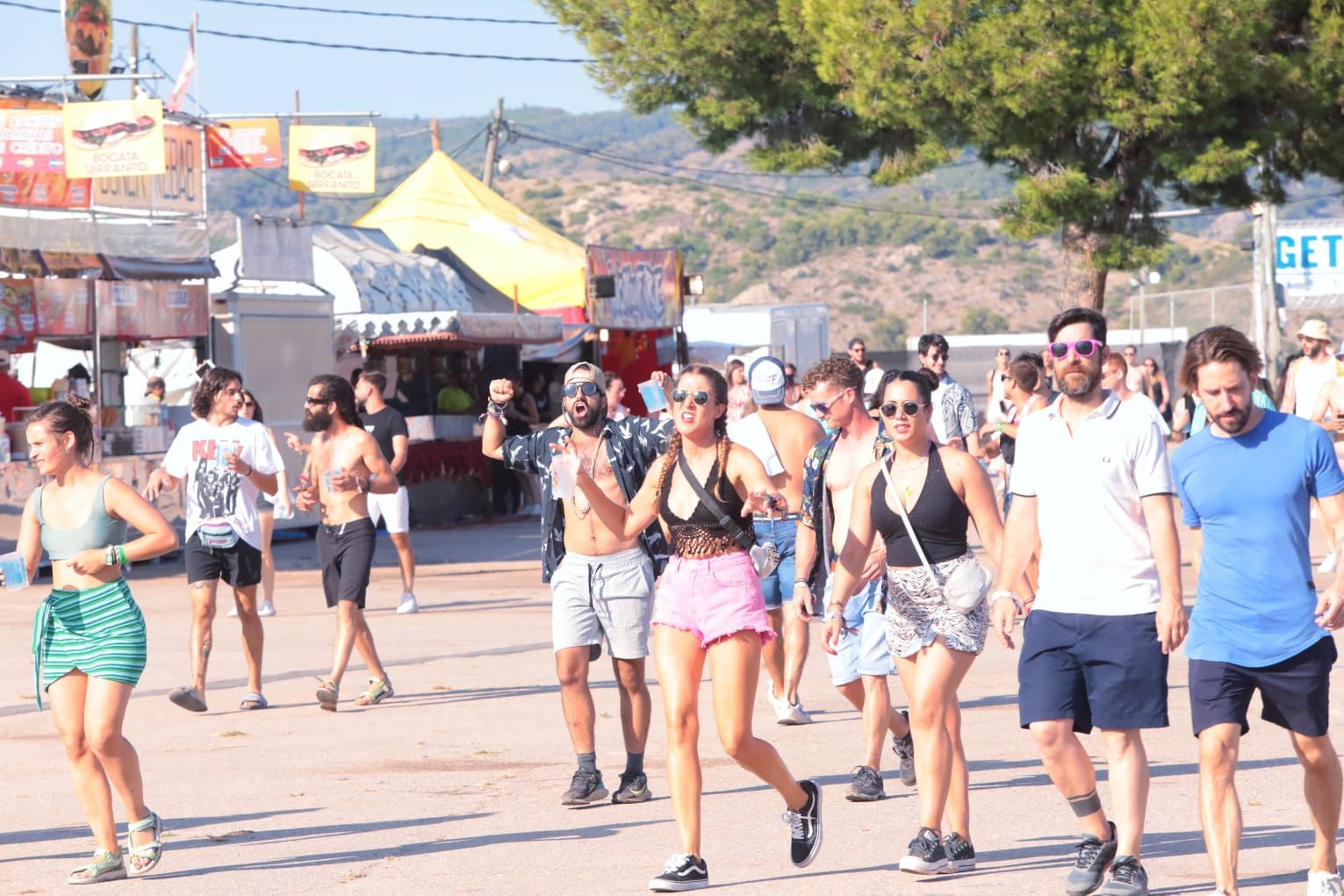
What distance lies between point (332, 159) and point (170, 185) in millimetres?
4576

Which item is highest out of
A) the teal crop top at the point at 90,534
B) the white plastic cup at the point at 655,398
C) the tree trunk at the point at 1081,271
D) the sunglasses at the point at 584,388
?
the tree trunk at the point at 1081,271

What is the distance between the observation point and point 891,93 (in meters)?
24.0

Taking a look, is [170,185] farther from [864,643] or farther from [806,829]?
[806,829]

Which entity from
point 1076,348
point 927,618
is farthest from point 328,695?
point 1076,348

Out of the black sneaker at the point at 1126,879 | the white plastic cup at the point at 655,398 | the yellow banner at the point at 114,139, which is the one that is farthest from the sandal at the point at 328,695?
→ the yellow banner at the point at 114,139

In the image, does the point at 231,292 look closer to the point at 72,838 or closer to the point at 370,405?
the point at 370,405

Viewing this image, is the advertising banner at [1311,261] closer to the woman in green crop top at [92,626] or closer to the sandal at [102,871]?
the woman in green crop top at [92,626]

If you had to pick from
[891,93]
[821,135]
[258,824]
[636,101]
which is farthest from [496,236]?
[258,824]

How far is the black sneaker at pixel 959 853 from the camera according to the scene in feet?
21.2

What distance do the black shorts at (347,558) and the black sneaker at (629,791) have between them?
115 inches

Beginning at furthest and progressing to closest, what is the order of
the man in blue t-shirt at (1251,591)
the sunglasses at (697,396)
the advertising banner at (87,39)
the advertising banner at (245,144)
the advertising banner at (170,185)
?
the advertising banner at (245,144), the advertising banner at (87,39), the advertising banner at (170,185), the sunglasses at (697,396), the man in blue t-shirt at (1251,591)

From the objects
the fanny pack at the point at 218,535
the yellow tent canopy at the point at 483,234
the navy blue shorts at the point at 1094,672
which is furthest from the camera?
the yellow tent canopy at the point at 483,234

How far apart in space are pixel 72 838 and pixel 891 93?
18263 mm

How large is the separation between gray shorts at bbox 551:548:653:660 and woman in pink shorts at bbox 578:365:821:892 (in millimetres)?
797
